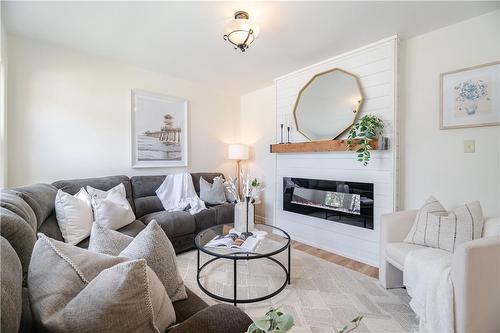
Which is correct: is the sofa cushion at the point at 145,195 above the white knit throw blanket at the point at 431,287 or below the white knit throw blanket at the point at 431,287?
above

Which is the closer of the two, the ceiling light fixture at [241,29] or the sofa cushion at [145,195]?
the ceiling light fixture at [241,29]

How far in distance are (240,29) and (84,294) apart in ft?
6.71

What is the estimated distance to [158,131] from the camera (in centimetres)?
331

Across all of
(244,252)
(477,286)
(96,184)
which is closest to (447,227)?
(477,286)

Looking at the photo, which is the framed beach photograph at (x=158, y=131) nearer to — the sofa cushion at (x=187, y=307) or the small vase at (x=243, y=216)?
the small vase at (x=243, y=216)

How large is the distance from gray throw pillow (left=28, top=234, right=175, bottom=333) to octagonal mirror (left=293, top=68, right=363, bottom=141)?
8.64ft

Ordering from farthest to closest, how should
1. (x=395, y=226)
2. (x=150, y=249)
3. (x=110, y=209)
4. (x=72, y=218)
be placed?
(x=110, y=209), (x=395, y=226), (x=72, y=218), (x=150, y=249)

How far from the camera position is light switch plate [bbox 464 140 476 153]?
2.03 meters

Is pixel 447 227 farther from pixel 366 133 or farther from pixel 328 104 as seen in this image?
pixel 328 104

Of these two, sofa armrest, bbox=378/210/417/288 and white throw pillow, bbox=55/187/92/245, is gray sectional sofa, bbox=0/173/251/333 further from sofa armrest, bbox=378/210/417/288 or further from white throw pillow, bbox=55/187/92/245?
sofa armrest, bbox=378/210/417/288

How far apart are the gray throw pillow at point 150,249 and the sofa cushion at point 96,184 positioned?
1.69 meters

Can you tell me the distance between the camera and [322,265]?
97.0 inches

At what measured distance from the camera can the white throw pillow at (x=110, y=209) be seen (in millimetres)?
2064

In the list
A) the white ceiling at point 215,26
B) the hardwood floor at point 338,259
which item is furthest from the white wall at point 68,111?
the hardwood floor at point 338,259
